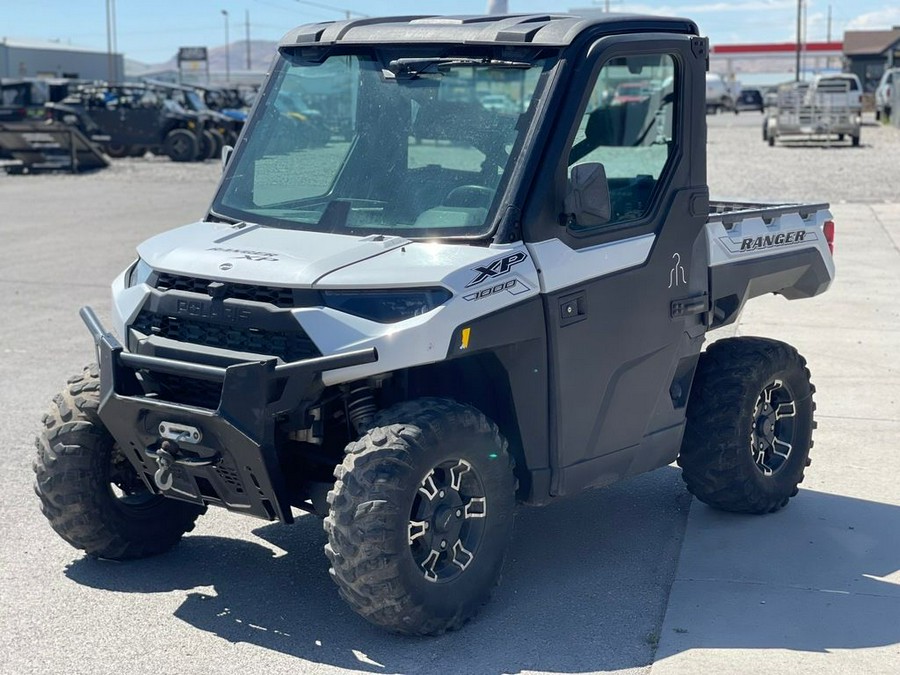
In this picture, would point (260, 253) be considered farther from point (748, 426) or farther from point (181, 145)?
point (181, 145)

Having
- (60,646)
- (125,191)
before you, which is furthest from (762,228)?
(125,191)

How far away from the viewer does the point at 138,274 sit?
200 inches

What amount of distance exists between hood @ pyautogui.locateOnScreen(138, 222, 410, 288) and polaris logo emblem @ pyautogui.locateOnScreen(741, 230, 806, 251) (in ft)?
6.25

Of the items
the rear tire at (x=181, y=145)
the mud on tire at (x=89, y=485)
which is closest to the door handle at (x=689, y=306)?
the mud on tire at (x=89, y=485)

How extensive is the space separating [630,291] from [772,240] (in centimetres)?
128

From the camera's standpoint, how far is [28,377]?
29.6 ft

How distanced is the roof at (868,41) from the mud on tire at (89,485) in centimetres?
8561

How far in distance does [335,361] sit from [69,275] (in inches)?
408

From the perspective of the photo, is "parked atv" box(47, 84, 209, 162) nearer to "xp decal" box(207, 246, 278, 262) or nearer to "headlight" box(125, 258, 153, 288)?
"headlight" box(125, 258, 153, 288)

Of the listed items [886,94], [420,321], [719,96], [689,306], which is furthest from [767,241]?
[719,96]

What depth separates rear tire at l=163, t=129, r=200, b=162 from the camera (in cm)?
3209

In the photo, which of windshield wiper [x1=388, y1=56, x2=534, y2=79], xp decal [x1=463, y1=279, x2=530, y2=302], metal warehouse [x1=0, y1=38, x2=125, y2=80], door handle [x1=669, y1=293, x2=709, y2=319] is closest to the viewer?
xp decal [x1=463, y1=279, x2=530, y2=302]

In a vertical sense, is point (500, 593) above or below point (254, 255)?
below

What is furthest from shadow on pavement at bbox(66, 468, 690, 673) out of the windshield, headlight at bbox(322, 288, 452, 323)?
the windshield
